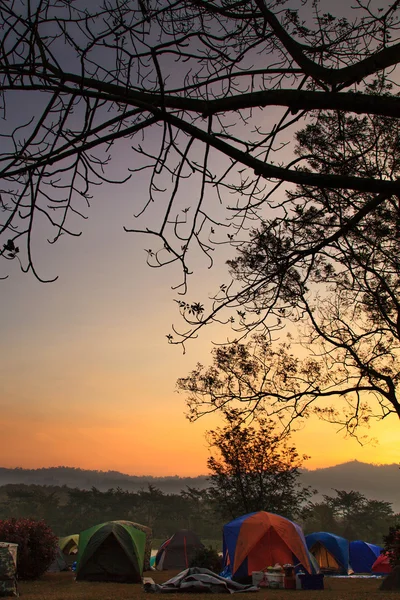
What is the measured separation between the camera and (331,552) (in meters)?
27.3

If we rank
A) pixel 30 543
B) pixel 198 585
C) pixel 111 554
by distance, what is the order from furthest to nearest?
pixel 111 554 < pixel 30 543 < pixel 198 585

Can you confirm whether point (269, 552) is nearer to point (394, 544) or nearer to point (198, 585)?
point (198, 585)

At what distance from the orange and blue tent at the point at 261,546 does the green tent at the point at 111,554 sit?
11.1 feet

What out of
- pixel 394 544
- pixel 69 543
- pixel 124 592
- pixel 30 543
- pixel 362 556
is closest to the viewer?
pixel 124 592

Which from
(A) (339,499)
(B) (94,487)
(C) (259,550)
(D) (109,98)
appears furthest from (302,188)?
(B) (94,487)

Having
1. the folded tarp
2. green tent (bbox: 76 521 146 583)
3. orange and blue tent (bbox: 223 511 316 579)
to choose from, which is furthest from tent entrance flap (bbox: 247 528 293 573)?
green tent (bbox: 76 521 146 583)

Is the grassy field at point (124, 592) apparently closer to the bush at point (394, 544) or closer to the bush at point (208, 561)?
the bush at point (394, 544)

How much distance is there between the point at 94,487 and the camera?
60125mm

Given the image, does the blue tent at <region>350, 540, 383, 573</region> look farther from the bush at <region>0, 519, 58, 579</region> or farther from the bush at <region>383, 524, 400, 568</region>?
the bush at <region>0, 519, 58, 579</region>

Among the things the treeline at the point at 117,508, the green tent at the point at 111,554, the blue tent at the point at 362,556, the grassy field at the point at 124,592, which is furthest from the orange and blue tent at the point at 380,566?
the treeline at the point at 117,508

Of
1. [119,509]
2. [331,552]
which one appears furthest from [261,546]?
[119,509]

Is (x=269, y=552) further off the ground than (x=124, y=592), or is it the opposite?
(x=269, y=552)

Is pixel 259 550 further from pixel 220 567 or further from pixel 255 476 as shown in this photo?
pixel 255 476

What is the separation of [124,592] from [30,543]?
5.61 metres
